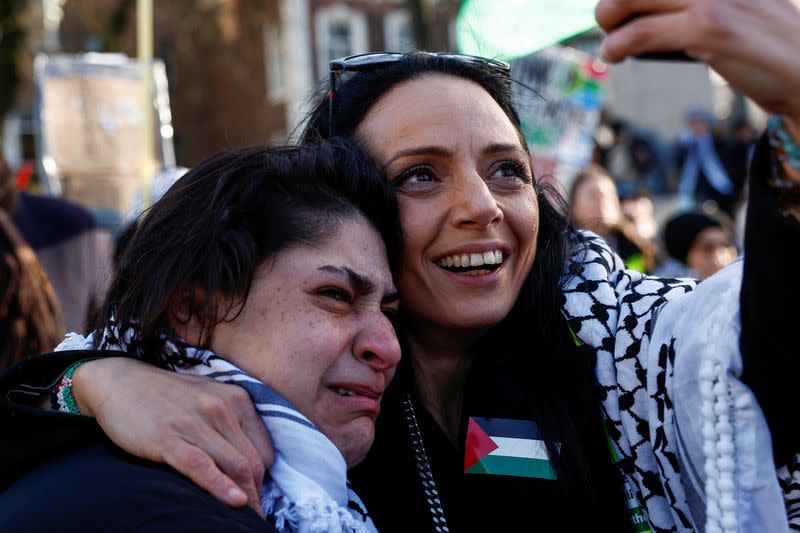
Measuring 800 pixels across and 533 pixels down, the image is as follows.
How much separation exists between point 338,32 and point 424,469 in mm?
22909

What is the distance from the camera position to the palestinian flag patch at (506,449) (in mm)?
2139

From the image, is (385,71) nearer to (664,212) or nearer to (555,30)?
(555,30)

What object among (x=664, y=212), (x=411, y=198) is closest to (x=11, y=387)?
(x=411, y=198)

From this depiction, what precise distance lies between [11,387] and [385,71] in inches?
46.3

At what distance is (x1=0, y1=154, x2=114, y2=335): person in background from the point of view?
14.5 feet

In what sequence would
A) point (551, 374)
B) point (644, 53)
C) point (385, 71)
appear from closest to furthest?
point (644, 53), point (551, 374), point (385, 71)

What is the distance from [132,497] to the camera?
1.48 meters

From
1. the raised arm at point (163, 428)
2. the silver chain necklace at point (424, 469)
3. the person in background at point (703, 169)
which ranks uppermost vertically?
the raised arm at point (163, 428)

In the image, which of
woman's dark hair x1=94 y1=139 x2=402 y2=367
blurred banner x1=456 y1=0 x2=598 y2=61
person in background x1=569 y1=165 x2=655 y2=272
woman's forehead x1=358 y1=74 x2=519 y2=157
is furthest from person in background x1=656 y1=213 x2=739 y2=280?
woman's dark hair x1=94 y1=139 x2=402 y2=367

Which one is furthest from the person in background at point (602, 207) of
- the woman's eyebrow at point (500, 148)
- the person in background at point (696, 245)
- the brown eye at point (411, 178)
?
the brown eye at point (411, 178)

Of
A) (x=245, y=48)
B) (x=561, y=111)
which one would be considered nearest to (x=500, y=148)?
(x=561, y=111)

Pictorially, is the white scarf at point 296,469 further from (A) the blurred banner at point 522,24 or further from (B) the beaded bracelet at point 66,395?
(A) the blurred banner at point 522,24

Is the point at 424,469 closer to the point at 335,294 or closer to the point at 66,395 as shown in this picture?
the point at 335,294

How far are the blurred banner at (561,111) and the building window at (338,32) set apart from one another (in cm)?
1587
